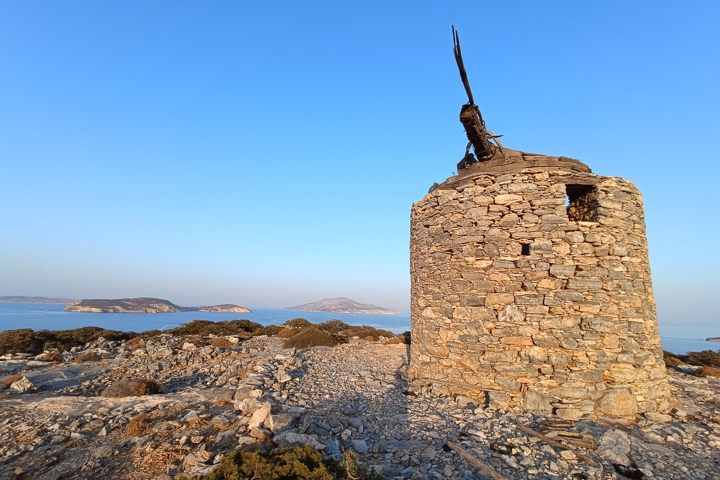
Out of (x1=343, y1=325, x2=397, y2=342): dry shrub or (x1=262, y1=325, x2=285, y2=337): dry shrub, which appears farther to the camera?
(x1=262, y1=325, x2=285, y2=337): dry shrub

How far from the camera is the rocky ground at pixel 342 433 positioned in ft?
14.7

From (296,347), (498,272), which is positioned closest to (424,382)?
(498,272)

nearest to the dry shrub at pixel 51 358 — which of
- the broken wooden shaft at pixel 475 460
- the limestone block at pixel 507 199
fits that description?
the broken wooden shaft at pixel 475 460

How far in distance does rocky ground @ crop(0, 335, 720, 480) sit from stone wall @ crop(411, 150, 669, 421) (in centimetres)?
51

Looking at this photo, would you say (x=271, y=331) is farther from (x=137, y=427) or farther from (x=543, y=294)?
(x=543, y=294)

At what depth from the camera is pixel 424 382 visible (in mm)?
7680

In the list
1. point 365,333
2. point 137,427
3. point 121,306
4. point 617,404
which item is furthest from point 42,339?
point 121,306

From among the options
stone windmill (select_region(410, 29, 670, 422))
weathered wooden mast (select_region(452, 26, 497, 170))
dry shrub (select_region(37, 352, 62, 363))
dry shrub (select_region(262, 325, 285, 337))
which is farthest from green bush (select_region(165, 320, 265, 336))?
weathered wooden mast (select_region(452, 26, 497, 170))

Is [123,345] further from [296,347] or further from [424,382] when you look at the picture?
[424,382]

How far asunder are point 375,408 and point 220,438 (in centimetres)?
295

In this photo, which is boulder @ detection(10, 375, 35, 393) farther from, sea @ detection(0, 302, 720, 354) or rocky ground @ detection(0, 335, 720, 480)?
sea @ detection(0, 302, 720, 354)

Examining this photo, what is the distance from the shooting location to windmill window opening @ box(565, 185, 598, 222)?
6969 mm

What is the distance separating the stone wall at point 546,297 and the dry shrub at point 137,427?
544 cm

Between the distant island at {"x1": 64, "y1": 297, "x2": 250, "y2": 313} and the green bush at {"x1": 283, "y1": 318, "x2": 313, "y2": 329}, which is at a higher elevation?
the green bush at {"x1": 283, "y1": 318, "x2": 313, "y2": 329}
